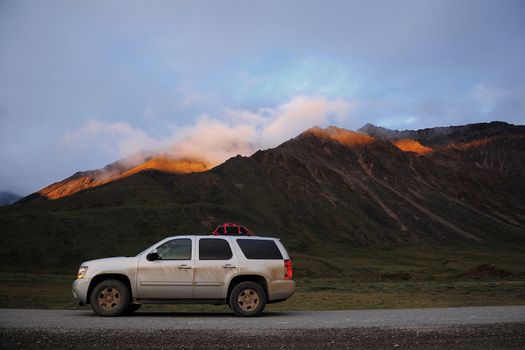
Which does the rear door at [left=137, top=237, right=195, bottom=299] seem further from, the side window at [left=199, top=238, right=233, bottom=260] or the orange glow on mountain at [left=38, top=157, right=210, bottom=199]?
the orange glow on mountain at [left=38, top=157, right=210, bottom=199]

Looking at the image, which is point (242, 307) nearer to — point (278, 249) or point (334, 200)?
point (278, 249)

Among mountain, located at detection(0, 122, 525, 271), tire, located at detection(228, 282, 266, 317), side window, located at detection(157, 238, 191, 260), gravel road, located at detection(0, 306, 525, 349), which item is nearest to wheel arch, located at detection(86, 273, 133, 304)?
gravel road, located at detection(0, 306, 525, 349)

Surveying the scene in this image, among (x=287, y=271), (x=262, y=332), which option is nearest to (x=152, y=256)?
(x=287, y=271)

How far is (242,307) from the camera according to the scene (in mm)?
12289

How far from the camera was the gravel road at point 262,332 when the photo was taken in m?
8.15

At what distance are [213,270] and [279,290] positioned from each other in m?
1.71

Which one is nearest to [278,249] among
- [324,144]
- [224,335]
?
[224,335]

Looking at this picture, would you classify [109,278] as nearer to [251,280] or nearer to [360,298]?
[251,280]

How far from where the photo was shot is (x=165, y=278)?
1224 centimetres

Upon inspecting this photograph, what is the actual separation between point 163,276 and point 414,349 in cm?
638

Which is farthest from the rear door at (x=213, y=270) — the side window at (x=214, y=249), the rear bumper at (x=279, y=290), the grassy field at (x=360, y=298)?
the grassy field at (x=360, y=298)

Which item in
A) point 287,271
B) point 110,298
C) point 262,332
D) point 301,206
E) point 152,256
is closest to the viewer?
point 262,332

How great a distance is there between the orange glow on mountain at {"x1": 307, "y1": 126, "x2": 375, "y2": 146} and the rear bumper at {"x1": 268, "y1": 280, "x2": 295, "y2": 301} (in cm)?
16287

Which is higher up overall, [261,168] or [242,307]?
[261,168]
